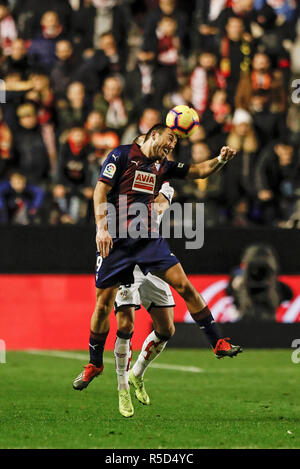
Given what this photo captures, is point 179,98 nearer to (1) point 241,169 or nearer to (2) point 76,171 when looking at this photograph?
(1) point 241,169

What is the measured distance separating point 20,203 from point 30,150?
99 centimetres

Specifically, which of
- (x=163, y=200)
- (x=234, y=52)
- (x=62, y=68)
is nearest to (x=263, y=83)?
(x=234, y=52)

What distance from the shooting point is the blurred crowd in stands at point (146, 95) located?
52.8ft

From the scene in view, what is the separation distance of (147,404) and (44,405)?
1039 millimetres

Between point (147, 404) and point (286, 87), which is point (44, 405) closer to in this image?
point (147, 404)

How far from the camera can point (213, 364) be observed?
14.7 metres

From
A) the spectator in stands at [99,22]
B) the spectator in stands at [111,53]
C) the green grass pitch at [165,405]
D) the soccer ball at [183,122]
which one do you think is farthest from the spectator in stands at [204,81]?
the soccer ball at [183,122]

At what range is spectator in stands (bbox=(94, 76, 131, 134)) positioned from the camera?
17188mm

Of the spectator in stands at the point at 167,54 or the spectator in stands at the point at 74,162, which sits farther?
the spectator in stands at the point at 167,54

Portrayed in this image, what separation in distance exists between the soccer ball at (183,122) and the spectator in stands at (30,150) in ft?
22.4

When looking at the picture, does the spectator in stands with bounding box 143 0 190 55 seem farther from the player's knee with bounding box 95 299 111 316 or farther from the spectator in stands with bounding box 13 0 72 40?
the player's knee with bounding box 95 299 111 316

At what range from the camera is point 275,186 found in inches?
640

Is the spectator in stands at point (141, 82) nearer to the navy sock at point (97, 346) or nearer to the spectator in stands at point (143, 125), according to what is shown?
the spectator in stands at point (143, 125)

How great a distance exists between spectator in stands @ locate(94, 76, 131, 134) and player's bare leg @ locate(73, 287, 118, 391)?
7.84m
